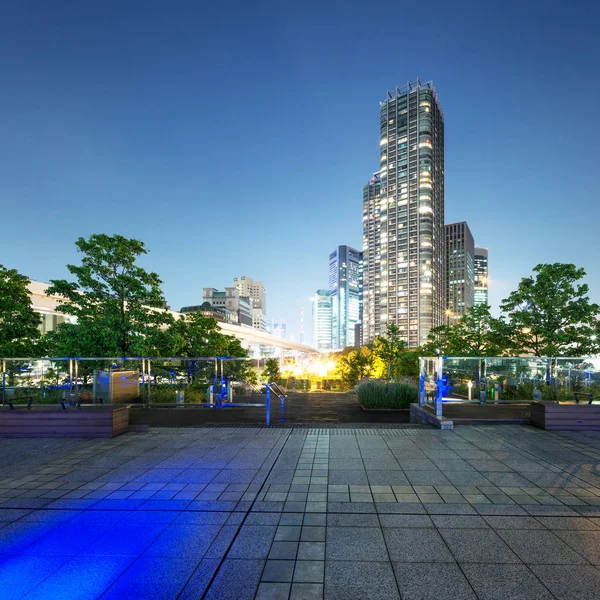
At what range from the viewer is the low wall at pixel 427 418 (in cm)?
959

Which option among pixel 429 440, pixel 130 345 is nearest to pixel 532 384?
pixel 429 440

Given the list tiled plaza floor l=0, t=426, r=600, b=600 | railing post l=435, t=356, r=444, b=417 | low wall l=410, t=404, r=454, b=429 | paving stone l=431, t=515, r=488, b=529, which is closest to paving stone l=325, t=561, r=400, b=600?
tiled plaza floor l=0, t=426, r=600, b=600

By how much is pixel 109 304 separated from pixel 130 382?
450 centimetres

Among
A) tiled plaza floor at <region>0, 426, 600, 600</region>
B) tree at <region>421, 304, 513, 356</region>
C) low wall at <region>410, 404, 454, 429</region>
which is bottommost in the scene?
low wall at <region>410, 404, 454, 429</region>

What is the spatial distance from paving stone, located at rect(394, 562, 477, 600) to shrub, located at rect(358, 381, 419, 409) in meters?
9.80

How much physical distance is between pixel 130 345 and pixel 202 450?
30.7ft

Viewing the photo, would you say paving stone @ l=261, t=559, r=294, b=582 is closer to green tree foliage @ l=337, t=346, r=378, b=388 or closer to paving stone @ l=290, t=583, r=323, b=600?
paving stone @ l=290, t=583, r=323, b=600

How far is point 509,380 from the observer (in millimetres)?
12297

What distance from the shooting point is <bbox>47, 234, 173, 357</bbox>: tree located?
49.3 ft

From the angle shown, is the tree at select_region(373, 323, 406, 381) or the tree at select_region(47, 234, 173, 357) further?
the tree at select_region(373, 323, 406, 381)

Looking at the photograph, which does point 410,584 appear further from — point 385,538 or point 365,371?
point 365,371

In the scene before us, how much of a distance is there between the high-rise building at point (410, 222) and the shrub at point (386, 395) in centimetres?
15732

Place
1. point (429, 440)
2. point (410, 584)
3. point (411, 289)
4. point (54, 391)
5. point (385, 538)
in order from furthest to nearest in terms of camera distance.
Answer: point (411, 289) → point (54, 391) → point (429, 440) → point (385, 538) → point (410, 584)

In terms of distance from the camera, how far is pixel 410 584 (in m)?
3.30
